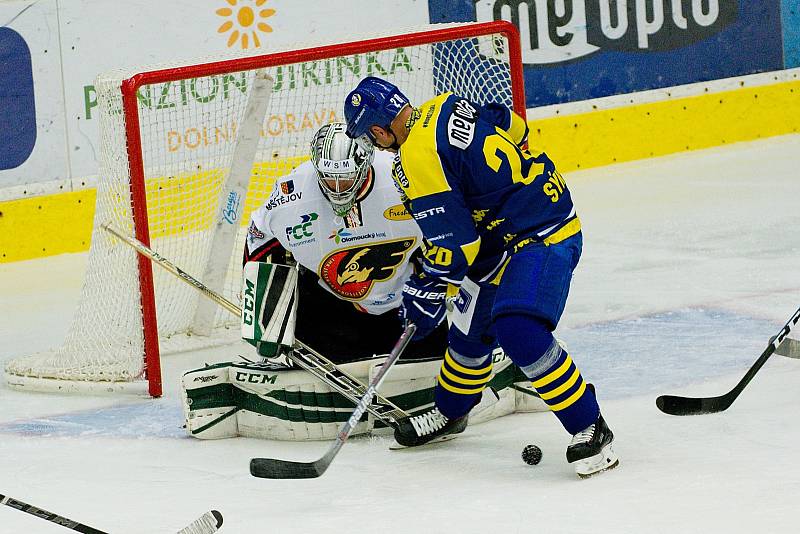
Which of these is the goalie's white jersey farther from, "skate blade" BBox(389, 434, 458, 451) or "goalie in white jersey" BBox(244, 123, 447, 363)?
"skate blade" BBox(389, 434, 458, 451)

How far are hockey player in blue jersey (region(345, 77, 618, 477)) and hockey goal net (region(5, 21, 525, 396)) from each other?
28.7 inches

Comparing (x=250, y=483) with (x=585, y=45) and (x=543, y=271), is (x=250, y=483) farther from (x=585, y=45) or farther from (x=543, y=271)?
(x=585, y=45)

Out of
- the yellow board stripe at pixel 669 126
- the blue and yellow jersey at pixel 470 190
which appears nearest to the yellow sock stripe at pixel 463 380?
the blue and yellow jersey at pixel 470 190

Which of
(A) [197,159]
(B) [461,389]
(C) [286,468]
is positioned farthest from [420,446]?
(A) [197,159]

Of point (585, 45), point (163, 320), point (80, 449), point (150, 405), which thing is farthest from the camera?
point (585, 45)

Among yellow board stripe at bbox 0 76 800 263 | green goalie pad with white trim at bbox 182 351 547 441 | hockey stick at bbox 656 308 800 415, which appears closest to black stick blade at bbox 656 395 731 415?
hockey stick at bbox 656 308 800 415

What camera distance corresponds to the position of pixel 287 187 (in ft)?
12.7

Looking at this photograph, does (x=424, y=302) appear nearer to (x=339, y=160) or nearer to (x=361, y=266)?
(x=339, y=160)

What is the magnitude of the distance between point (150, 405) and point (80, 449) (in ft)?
1.36

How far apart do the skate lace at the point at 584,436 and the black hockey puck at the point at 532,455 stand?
0.51 ft

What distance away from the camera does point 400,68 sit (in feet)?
16.6

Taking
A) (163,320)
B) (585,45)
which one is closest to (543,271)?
(163,320)

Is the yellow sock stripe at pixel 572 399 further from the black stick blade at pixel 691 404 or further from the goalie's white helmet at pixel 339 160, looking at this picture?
the goalie's white helmet at pixel 339 160

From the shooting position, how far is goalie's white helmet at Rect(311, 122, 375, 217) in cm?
355
